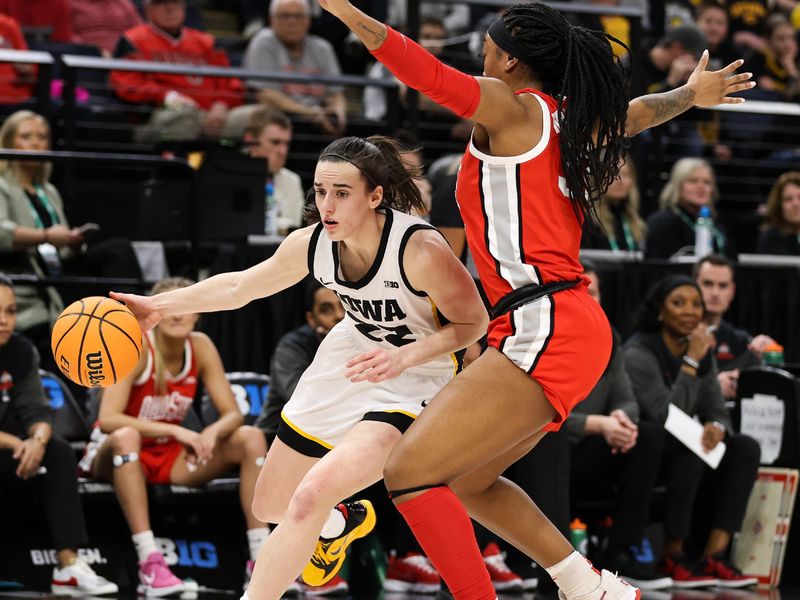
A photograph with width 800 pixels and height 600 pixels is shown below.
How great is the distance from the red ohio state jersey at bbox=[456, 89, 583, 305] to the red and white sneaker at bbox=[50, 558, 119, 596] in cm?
264

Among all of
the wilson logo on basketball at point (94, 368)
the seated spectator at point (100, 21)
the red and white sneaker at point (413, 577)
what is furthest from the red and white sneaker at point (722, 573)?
the seated spectator at point (100, 21)

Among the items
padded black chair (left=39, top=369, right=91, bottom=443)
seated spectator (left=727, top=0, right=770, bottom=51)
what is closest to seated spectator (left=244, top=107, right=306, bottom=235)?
padded black chair (left=39, top=369, right=91, bottom=443)

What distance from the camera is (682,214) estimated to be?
811 centimetres

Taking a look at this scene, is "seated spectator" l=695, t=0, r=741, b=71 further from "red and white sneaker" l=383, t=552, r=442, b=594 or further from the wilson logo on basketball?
the wilson logo on basketball

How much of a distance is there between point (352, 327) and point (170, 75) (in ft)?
15.2

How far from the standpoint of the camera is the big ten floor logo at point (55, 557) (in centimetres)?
579

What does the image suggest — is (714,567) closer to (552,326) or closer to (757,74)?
(552,326)

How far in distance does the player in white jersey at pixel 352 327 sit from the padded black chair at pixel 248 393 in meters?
2.15

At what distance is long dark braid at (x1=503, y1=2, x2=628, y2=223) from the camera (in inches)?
146

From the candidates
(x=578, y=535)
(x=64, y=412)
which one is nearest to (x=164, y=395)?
(x=64, y=412)

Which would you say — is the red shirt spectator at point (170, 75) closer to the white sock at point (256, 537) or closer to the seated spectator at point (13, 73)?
the seated spectator at point (13, 73)

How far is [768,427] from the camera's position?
6.85 m

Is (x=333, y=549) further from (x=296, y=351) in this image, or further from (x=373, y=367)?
(x=296, y=351)

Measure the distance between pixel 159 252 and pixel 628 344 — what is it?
2.53 metres
